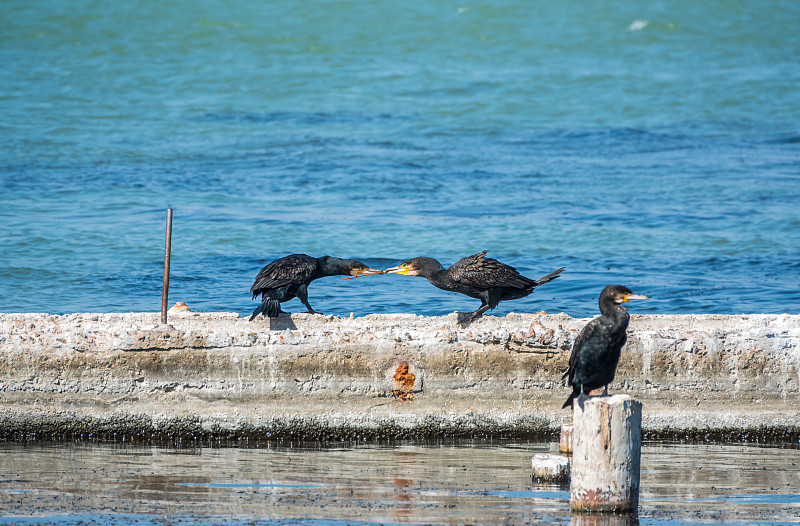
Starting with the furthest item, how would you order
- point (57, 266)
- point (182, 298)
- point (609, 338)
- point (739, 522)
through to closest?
point (57, 266) < point (182, 298) < point (609, 338) < point (739, 522)

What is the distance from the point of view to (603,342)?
5582 millimetres

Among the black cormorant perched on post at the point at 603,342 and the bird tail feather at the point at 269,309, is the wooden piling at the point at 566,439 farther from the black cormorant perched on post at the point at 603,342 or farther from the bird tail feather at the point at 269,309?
the bird tail feather at the point at 269,309

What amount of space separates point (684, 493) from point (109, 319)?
4.72m

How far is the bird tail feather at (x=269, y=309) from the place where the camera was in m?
7.49

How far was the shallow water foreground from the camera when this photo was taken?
520cm

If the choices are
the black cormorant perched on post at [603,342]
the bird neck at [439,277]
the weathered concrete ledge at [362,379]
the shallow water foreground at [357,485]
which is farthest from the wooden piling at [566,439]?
the bird neck at [439,277]

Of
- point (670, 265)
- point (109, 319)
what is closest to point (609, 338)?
point (109, 319)

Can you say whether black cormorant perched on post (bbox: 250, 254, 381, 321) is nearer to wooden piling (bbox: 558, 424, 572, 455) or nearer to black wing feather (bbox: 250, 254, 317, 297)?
black wing feather (bbox: 250, 254, 317, 297)

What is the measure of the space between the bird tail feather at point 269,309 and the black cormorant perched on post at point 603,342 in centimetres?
274

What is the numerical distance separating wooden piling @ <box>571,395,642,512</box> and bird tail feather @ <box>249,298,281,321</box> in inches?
119

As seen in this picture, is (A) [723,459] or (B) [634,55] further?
(B) [634,55]

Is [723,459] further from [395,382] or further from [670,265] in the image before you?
[670,265]

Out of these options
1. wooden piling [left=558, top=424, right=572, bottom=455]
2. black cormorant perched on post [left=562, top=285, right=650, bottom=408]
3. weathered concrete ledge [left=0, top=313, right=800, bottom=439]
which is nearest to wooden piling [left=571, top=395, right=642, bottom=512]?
black cormorant perched on post [left=562, top=285, right=650, bottom=408]

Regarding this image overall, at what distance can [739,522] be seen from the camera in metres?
5.14
